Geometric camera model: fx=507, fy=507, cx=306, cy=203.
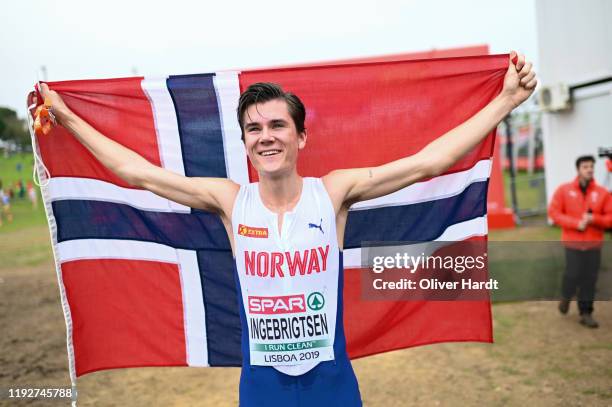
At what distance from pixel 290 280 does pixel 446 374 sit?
138 inches

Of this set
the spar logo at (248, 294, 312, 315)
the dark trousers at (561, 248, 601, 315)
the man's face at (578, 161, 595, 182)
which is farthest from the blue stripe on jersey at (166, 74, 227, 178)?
the dark trousers at (561, 248, 601, 315)

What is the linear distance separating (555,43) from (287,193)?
12.5 metres

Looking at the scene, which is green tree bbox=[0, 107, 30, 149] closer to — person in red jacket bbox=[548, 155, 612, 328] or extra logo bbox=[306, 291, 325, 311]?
person in red jacket bbox=[548, 155, 612, 328]

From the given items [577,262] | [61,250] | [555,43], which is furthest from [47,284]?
[555,43]

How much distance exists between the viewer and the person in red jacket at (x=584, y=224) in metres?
6.06

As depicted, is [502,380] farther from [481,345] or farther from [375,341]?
[375,341]

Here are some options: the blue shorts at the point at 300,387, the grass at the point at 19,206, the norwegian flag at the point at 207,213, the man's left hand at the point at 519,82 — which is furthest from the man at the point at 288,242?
the grass at the point at 19,206

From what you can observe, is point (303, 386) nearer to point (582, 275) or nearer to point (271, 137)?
point (271, 137)

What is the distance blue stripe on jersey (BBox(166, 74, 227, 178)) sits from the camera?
9.86 ft

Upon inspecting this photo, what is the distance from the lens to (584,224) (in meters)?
5.99

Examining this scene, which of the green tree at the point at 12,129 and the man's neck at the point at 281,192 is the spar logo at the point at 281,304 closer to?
the man's neck at the point at 281,192

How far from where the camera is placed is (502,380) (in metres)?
4.90

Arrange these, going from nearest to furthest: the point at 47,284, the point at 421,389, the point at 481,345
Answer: the point at 421,389, the point at 481,345, the point at 47,284

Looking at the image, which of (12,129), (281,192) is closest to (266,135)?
(281,192)
